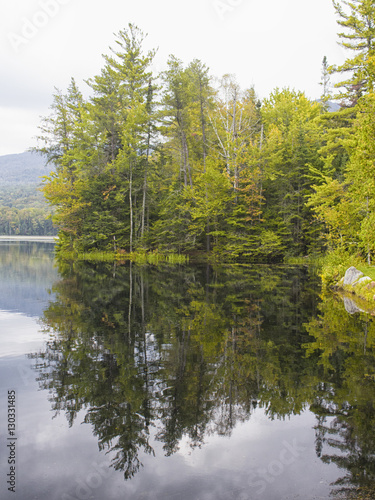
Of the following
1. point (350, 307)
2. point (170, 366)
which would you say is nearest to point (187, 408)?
point (170, 366)

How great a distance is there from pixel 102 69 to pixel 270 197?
20867mm

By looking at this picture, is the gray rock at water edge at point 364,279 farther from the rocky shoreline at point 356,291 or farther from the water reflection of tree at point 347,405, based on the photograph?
the water reflection of tree at point 347,405

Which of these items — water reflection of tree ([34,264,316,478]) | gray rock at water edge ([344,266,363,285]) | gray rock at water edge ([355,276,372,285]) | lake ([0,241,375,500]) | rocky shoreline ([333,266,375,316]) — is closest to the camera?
lake ([0,241,375,500])

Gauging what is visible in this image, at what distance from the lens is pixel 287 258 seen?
29562 mm

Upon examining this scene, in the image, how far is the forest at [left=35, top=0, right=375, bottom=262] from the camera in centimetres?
2966

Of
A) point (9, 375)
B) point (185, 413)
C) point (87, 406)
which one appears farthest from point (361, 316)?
point (9, 375)

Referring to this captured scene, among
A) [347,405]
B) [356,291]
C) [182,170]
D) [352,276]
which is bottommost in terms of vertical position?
[347,405]

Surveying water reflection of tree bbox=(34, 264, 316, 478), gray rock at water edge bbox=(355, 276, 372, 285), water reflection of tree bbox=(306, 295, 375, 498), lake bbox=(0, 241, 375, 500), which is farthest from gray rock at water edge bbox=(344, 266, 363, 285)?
water reflection of tree bbox=(306, 295, 375, 498)

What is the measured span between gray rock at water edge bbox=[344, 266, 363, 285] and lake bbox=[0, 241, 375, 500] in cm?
483

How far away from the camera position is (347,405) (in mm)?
4480

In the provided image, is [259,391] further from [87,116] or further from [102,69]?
[102,69]

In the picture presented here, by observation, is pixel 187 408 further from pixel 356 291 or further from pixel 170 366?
pixel 356 291

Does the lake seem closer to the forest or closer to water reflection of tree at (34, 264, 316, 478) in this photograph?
water reflection of tree at (34, 264, 316, 478)

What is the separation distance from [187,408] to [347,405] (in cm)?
202
